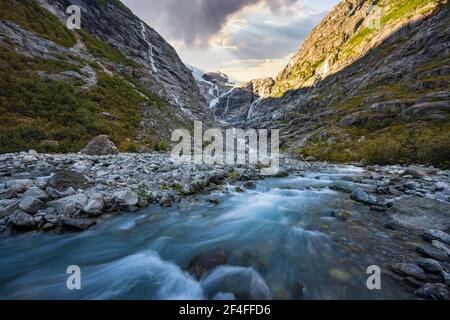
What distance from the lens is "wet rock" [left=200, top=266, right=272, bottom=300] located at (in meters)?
3.99

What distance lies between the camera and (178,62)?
8056 cm

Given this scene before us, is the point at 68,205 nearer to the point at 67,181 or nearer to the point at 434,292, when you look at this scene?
the point at 67,181

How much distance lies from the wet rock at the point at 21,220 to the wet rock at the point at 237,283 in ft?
16.7

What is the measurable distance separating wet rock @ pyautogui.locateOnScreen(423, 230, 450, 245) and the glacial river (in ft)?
1.90

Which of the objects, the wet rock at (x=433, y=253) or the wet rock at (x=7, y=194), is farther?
the wet rock at (x=7, y=194)

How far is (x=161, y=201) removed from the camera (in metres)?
8.43

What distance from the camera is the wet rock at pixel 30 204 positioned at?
6158 mm

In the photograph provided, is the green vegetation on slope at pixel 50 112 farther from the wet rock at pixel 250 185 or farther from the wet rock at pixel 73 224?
the wet rock at pixel 250 185

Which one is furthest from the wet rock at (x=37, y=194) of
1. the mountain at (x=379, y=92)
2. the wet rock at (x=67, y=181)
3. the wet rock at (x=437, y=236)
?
the mountain at (x=379, y=92)

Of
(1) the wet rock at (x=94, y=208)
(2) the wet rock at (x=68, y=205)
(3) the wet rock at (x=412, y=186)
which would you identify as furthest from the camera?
(3) the wet rock at (x=412, y=186)

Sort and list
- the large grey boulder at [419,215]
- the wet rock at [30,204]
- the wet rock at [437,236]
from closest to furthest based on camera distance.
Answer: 1. the wet rock at [437,236]
2. the wet rock at [30,204]
3. the large grey boulder at [419,215]

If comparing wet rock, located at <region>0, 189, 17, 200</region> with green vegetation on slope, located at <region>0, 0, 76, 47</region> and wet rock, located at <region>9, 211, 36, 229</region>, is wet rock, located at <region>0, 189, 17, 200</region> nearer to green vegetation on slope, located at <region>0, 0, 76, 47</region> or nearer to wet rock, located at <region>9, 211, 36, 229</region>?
wet rock, located at <region>9, 211, 36, 229</region>
